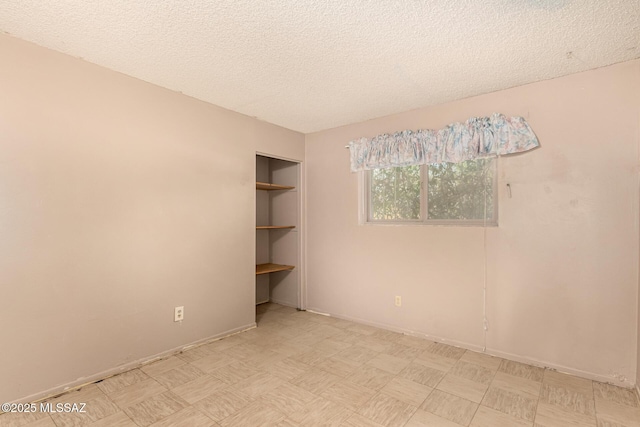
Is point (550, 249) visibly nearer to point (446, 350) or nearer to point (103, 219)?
point (446, 350)

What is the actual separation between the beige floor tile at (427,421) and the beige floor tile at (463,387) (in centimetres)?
33

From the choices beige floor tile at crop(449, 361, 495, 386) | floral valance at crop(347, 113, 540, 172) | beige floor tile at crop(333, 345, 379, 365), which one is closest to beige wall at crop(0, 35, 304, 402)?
beige floor tile at crop(333, 345, 379, 365)

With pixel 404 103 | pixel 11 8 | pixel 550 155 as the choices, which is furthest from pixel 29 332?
pixel 550 155

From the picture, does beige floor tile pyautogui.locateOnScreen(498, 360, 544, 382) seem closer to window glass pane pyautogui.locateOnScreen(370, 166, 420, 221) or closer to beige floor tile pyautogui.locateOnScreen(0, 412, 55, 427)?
window glass pane pyautogui.locateOnScreen(370, 166, 420, 221)

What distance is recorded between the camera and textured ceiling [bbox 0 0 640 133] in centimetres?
165

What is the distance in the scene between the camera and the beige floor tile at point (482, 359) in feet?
8.27

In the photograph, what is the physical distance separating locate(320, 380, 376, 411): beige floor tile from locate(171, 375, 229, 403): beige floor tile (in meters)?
0.74

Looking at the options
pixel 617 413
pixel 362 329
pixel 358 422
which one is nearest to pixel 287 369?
pixel 358 422

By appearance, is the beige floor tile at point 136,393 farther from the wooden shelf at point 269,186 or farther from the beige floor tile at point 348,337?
the wooden shelf at point 269,186

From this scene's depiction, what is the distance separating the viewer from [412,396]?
2.09 metres

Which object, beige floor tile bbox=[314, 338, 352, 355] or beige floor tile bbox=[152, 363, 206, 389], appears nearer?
beige floor tile bbox=[152, 363, 206, 389]

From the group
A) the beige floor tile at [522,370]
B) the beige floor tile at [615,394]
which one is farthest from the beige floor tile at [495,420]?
the beige floor tile at [615,394]

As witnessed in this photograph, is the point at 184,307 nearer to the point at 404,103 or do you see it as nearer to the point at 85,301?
the point at 85,301

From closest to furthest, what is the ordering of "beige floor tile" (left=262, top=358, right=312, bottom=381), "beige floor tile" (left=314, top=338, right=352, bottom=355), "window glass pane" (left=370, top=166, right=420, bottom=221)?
"beige floor tile" (left=262, top=358, right=312, bottom=381) → "beige floor tile" (left=314, top=338, right=352, bottom=355) → "window glass pane" (left=370, top=166, right=420, bottom=221)
